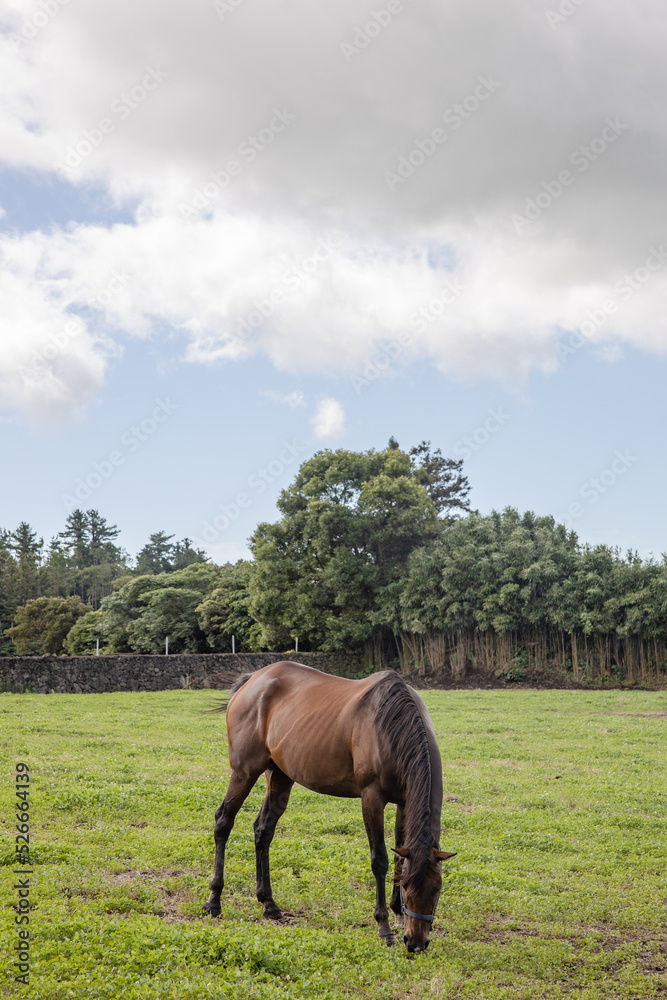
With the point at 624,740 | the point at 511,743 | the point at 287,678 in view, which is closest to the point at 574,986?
the point at 287,678

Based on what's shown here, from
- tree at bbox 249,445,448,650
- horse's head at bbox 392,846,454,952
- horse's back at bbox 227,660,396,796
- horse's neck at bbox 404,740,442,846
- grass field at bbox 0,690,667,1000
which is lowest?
grass field at bbox 0,690,667,1000

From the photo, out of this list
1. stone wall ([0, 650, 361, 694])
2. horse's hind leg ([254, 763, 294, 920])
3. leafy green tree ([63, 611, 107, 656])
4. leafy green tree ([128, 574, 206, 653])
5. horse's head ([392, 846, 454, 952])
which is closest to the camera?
horse's head ([392, 846, 454, 952])

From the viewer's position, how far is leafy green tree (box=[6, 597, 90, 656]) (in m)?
46.5

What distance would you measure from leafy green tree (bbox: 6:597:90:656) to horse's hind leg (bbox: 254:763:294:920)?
147 ft

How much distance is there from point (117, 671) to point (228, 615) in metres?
12.8

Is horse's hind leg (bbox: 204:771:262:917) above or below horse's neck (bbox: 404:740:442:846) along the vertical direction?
below

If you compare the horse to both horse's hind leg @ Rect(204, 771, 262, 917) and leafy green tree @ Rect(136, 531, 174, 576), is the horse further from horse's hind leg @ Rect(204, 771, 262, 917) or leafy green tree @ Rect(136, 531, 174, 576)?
leafy green tree @ Rect(136, 531, 174, 576)

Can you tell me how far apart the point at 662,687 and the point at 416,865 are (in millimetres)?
22975

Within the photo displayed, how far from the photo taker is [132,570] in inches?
2501

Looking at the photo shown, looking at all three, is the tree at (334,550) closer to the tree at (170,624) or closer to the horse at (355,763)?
the tree at (170,624)

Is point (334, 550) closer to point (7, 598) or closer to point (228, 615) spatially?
point (228, 615)

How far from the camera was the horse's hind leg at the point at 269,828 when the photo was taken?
199 inches

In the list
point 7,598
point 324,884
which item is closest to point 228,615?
point 7,598

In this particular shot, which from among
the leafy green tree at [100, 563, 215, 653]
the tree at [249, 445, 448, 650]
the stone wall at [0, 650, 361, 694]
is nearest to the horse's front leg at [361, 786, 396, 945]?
the stone wall at [0, 650, 361, 694]
